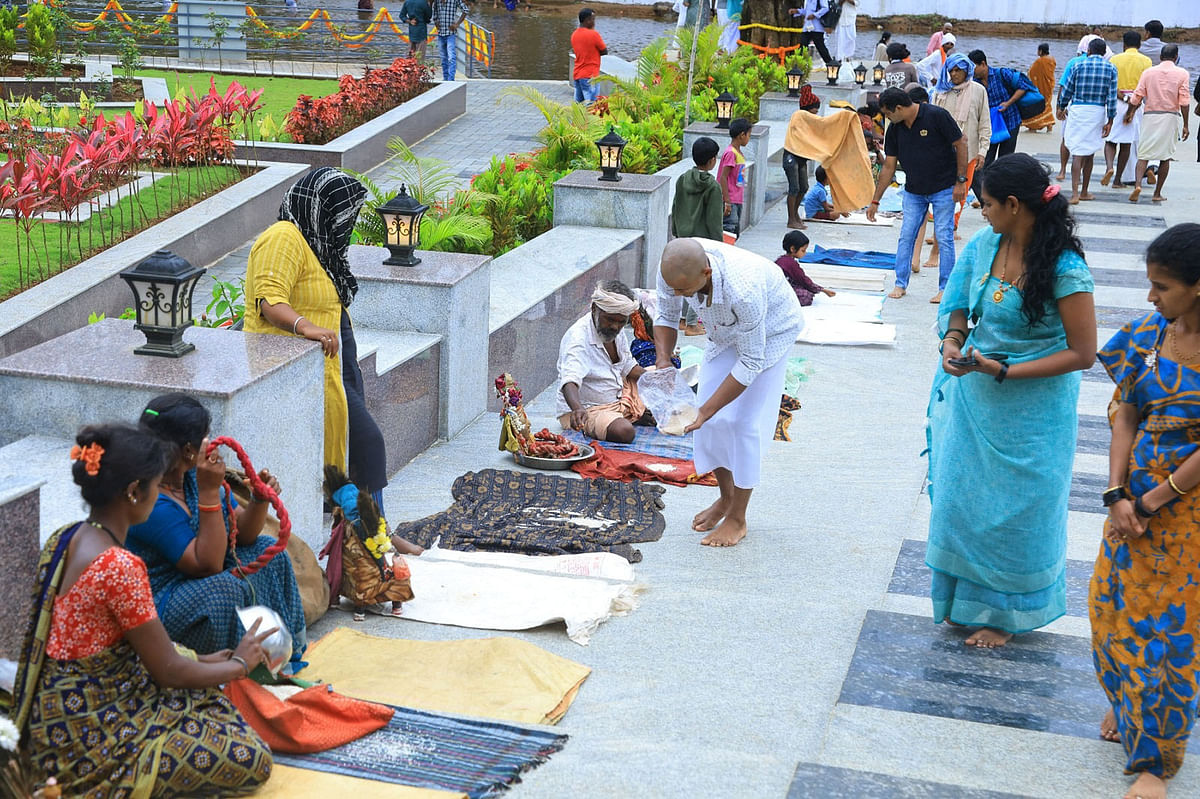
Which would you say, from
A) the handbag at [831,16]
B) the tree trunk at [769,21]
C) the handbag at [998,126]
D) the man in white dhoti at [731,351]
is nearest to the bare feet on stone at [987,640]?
the man in white dhoti at [731,351]

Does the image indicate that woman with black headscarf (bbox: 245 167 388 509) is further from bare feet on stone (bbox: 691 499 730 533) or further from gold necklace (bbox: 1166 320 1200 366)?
gold necklace (bbox: 1166 320 1200 366)

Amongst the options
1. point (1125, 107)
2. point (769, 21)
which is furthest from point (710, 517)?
point (769, 21)

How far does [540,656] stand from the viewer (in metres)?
4.70

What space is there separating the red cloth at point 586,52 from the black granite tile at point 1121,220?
25.7 ft

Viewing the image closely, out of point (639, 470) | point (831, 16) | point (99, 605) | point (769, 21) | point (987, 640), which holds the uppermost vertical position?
point (831, 16)

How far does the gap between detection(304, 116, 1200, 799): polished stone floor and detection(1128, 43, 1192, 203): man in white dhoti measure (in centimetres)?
772

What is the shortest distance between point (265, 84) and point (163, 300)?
16.2 metres

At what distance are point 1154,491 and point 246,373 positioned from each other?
295cm

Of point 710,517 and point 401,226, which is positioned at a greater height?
point 401,226

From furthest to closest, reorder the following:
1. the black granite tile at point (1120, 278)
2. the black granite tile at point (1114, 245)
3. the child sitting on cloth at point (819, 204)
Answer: the child sitting on cloth at point (819, 204) < the black granite tile at point (1114, 245) < the black granite tile at point (1120, 278)

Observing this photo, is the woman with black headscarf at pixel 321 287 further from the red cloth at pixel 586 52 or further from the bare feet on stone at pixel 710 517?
the red cloth at pixel 586 52

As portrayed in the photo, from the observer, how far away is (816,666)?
483 centimetres

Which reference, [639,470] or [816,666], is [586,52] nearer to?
[639,470]

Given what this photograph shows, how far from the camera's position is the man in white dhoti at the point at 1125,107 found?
1481 centimetres
